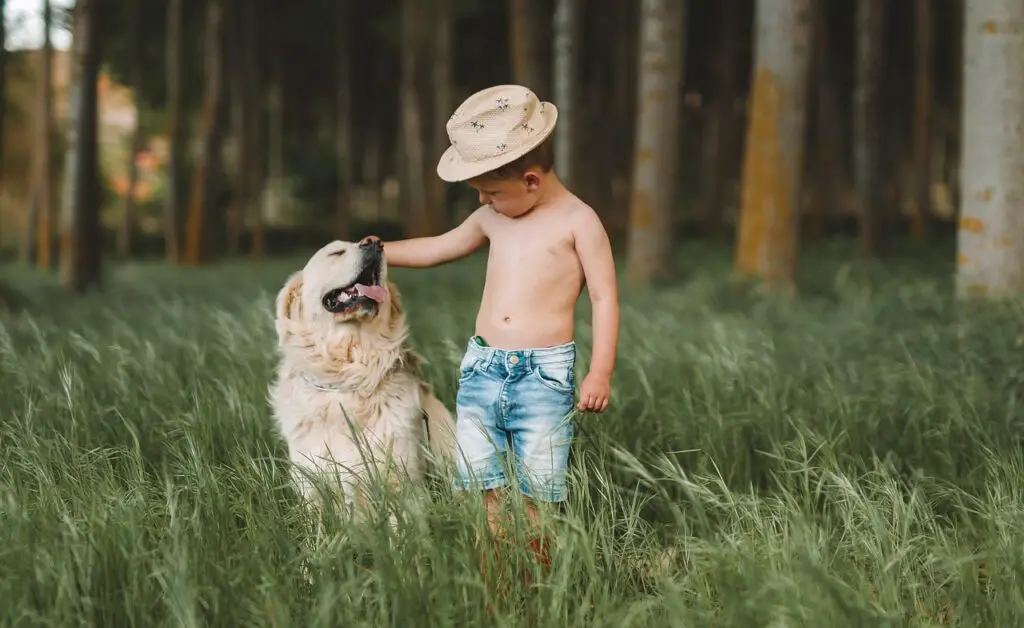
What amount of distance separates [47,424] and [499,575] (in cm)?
234

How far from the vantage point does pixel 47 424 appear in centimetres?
422

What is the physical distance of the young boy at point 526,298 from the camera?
325cm

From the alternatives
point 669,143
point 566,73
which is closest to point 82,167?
point 566,73

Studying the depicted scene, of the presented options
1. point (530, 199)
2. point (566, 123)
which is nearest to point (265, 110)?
point (566, 123)

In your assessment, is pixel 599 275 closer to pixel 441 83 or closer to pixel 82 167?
pixel 82 167

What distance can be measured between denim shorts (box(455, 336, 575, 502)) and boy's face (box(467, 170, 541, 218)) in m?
0.46

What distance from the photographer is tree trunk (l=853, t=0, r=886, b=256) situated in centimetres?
1606

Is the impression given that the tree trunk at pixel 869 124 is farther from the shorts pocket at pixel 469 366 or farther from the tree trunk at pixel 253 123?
the shorts pocket at pixel 469 366

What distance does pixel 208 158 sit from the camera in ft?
65.9

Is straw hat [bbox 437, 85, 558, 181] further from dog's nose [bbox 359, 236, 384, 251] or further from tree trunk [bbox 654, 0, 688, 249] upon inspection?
tree trunk [bbox 654, 0, 688, 249]

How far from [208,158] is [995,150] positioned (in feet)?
51.9

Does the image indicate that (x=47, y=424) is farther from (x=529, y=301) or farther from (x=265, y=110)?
(x=265, y=110)

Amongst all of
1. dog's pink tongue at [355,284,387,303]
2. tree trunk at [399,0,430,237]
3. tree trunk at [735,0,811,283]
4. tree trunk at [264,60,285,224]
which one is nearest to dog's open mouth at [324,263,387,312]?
dog's pink tongue at [355,284,387,303]

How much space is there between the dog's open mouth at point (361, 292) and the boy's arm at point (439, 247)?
0.09 m
